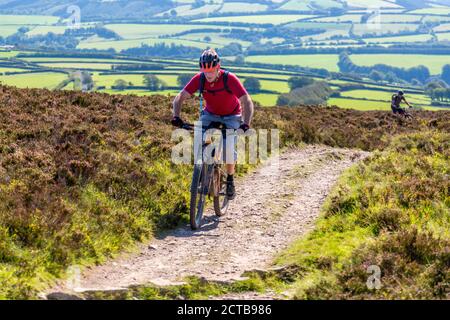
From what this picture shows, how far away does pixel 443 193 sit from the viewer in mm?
11922

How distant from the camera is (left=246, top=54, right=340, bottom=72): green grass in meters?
126

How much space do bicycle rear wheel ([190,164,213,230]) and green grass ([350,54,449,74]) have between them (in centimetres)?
12707

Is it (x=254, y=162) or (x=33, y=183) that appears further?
(x=254, y=162)

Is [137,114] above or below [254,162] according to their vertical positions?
above

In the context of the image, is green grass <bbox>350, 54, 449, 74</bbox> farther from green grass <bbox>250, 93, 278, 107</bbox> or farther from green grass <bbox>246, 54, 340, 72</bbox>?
green grass <bbox>250, 93, 278, 107</bbox>

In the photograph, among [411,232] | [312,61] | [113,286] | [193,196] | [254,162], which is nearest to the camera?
[113,286]

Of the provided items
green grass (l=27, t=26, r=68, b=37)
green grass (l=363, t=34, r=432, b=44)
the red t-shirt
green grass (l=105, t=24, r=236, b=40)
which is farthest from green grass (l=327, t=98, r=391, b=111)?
green grass (l=105, t=24, r=236, b=40)

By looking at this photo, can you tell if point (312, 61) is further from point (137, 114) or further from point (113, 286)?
point (113, 286)

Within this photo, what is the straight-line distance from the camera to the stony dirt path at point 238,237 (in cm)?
879

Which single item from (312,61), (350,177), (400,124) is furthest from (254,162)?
(312,61)

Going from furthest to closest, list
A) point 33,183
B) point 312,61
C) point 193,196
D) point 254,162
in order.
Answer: point 312,61, point 254,162, point 193,196, point 33,183

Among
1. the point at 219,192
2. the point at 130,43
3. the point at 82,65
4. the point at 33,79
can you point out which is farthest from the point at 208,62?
the point at 130,43

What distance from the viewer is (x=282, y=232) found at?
11.6 meters
